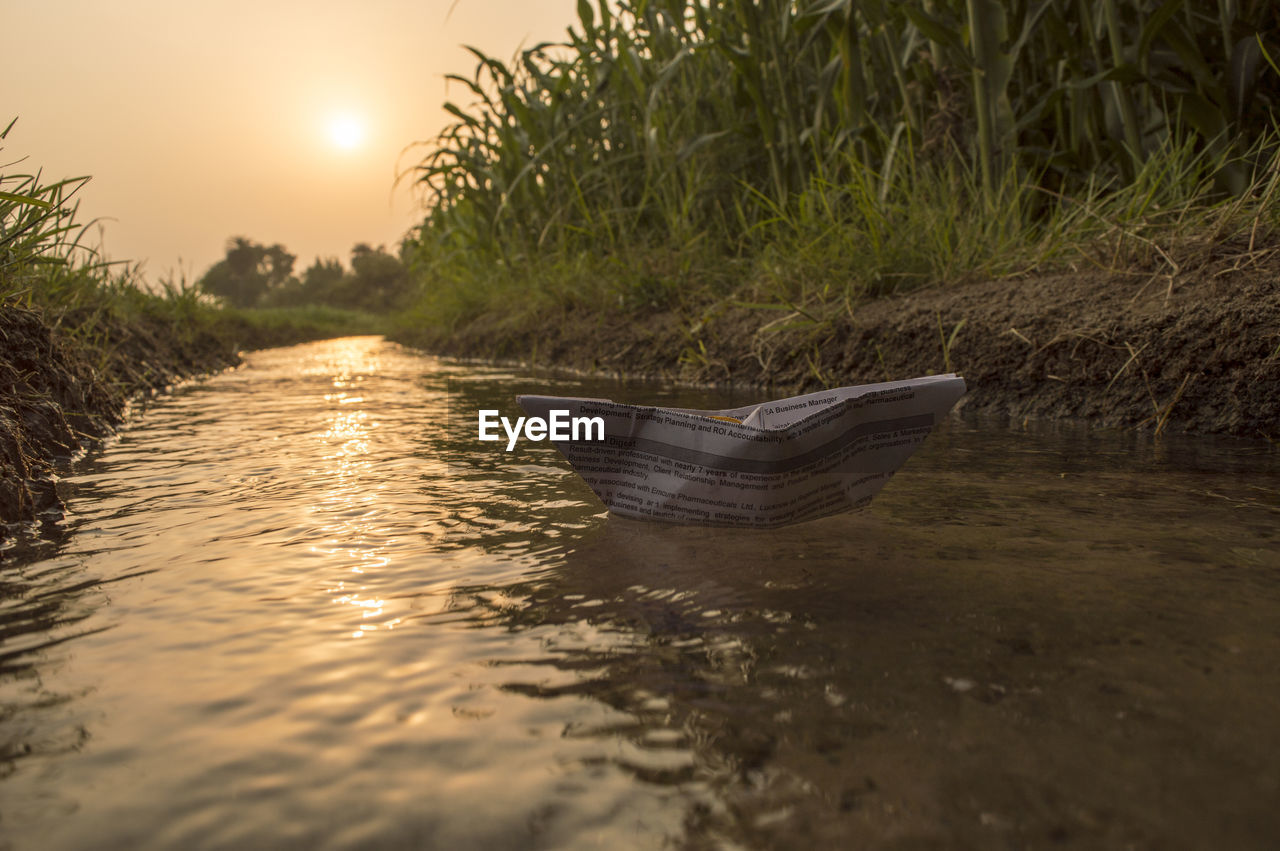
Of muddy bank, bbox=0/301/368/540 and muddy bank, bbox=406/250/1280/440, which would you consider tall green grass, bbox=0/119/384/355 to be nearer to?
muddy bank, bbox=0/301/368/540

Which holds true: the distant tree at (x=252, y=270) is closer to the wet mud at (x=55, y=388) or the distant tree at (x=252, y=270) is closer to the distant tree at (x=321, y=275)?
the distant tree at (x=321, y=275)

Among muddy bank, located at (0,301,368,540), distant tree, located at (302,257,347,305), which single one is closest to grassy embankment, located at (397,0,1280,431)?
muddy bank, located at (0,301,368,540)

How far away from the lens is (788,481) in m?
1.49

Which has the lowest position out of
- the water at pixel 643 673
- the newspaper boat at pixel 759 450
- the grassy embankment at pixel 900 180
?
the water at pixel 643 673

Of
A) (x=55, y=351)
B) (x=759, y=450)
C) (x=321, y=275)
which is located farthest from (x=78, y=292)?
(x=321, y=275)

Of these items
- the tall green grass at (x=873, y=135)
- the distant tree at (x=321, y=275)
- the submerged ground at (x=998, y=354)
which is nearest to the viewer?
the submerged ground at (x=998, y=354)

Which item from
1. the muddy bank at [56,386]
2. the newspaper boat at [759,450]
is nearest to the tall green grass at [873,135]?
the newspaper boat at [759,450]

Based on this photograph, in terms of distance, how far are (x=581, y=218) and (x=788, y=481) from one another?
16.6 ft

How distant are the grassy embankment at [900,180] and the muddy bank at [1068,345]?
0.04 ft

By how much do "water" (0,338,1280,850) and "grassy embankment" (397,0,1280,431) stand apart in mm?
1304

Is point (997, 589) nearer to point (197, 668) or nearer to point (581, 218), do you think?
point (197, 668)

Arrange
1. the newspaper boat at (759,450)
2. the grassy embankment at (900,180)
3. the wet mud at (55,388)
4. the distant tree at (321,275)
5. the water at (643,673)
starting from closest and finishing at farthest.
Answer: the water at (643,673) < the newspaper boat at (759,450) < the wet mud at (55,388) < the grassy embankment at (900,180) < the distant tree at (321,275)

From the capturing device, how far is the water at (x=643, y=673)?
0.78m

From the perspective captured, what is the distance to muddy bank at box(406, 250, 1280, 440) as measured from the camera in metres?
2.52
